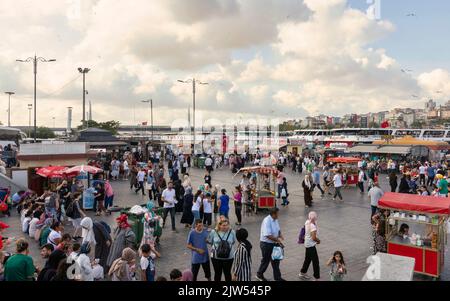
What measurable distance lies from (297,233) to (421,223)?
4.18 meters

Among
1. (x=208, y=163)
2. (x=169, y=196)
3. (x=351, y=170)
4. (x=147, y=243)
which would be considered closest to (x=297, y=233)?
(x=169, y=196)

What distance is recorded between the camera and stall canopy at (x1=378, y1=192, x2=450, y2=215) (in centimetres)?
783

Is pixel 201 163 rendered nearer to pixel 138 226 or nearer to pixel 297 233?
pixel 297 233

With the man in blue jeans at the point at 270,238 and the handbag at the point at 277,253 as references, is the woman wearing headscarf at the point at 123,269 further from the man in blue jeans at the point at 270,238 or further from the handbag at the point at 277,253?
the handbag at the point at 277,253

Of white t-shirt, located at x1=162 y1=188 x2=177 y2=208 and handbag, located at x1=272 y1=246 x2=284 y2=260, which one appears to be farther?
white t-shirt, located at x1=162 y1=188 x2=177 y2=208

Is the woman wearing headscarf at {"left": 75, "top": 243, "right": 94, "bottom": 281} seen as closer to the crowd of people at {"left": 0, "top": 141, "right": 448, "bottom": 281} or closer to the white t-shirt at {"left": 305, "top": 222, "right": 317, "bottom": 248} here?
the crowd of people at {"left": 0, "top": 141, "right": 448, "bottom": 281}

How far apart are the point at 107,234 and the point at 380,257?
5.82 meters

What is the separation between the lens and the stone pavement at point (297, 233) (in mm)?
8578

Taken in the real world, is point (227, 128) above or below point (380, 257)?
above

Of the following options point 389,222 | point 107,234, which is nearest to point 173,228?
point 107,234

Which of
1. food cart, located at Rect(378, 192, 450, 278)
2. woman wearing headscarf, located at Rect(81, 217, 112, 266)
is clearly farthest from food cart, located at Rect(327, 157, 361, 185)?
woman wearing headscarf, located at Rect(81, 217, 112, 266)

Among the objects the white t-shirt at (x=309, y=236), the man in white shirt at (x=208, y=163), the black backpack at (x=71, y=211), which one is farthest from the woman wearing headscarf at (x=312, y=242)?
the man in white shirt at (x=208, y=163)
